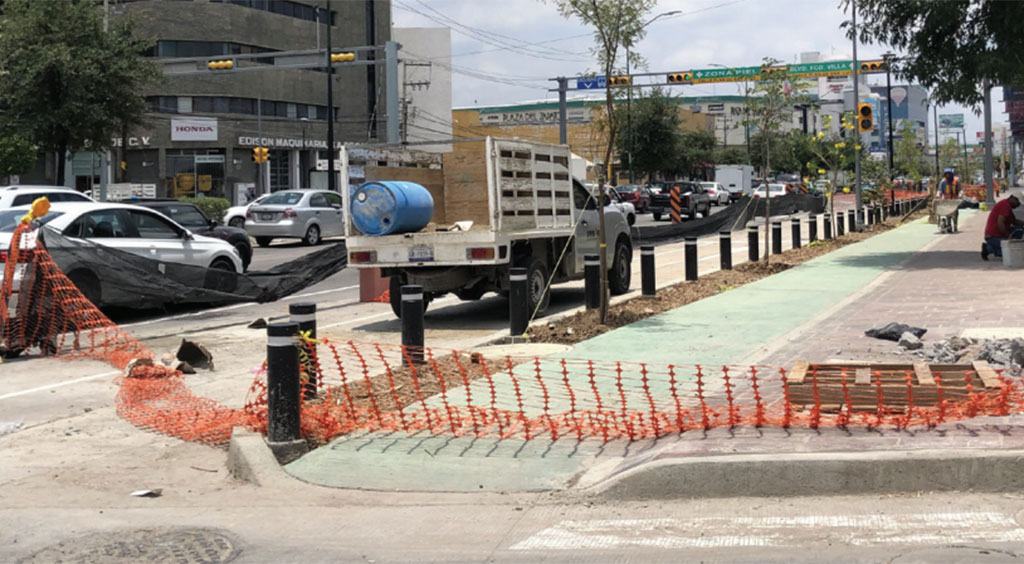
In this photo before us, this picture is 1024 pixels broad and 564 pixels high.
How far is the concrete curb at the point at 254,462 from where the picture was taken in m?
6.74

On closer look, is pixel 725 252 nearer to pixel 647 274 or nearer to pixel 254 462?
pixel 647 274

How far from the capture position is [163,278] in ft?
47.2

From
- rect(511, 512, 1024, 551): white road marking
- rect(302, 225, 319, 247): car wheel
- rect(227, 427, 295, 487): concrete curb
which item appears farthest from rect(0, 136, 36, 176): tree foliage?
rect(511, 512, 1024, 551): white road marking

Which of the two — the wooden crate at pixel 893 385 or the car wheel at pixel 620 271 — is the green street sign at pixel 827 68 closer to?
the car wheel at pixel 620 271

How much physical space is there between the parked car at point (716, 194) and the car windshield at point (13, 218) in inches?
1630

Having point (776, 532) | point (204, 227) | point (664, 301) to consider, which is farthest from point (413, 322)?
point (204, 227)

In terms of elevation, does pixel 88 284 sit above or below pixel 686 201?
below

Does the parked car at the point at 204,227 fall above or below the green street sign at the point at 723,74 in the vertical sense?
below

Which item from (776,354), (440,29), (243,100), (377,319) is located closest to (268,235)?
(377,319)

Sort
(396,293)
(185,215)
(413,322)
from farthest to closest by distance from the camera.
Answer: (185,215) → (396,293) → (413,322)

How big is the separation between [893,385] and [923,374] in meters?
0.29

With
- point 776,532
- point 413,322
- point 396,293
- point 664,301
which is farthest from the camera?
point 664,301

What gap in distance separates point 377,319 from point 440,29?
233ft

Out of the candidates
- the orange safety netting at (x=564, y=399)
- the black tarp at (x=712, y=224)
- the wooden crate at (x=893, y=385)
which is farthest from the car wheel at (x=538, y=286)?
the black tarp at (x=712, y=224)
